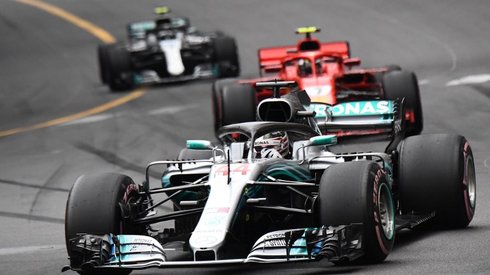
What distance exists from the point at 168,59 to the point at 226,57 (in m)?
1.42

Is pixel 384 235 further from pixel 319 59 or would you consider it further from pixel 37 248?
pixel 319 59

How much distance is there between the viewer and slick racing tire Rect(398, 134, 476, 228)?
13.6m

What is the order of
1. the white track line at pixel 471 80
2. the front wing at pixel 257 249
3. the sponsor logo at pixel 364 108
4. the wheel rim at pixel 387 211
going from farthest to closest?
the white track line at pixel 471 80 < the sponsor logo at pixel 364 108 < the wheel rim at pixel 387 211 < the front wing at pixel 257 249

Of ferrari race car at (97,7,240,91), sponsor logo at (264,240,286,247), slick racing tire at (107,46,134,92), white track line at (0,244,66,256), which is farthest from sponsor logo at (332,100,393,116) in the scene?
slick racing tire at (107,46,134,92)

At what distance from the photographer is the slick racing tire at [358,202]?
11789 millimetres

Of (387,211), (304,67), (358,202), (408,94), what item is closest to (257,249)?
(358,202)

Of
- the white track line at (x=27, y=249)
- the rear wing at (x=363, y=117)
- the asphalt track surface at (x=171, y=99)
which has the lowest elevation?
the asphalt track surface at (x=171, y=99)

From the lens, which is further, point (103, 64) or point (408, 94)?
point (103, 64)

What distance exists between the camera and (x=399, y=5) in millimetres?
42281

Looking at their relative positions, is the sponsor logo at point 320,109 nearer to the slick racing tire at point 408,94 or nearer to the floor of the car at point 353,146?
the floor of the car at point 353,146

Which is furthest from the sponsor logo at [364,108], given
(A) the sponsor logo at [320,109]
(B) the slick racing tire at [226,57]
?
(B) the slick racing tire at [226,57]

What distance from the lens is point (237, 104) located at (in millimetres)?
23156

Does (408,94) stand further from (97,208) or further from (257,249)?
(257,249)

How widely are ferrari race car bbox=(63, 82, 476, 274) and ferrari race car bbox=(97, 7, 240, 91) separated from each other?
18228mm
